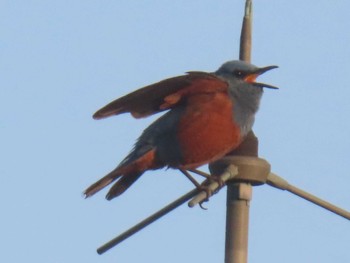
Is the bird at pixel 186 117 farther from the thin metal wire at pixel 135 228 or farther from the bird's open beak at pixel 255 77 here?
the thin metal wire at pixel 135 228

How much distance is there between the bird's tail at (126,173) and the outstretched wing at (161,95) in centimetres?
38

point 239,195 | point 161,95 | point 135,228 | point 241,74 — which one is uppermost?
point 241,74

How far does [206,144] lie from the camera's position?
22.5 feet

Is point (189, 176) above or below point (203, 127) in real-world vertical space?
below

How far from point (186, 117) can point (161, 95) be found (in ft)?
0.84

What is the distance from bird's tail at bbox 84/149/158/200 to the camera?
22.8 ft

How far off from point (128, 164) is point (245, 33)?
1.94 metres

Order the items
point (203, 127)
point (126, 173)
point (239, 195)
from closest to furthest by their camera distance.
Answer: point (239, 195), point (203, 127), point (126, 173)

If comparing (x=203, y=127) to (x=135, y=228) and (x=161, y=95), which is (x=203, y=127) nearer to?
(x=161, y=95)

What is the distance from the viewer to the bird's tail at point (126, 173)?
694 cm

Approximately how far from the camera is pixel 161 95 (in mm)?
7004

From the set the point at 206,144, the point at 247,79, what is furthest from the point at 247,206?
the point at 247,79

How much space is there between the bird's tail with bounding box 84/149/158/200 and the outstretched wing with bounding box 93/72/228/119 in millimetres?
385

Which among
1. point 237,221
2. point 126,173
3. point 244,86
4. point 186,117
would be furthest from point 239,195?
point 244,86
